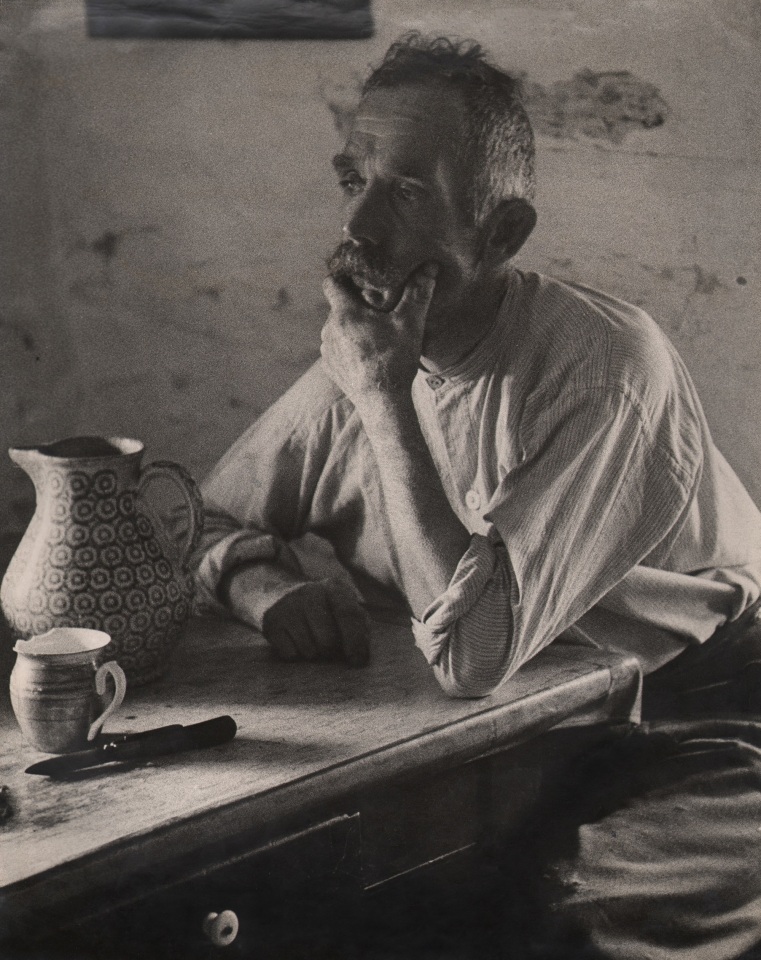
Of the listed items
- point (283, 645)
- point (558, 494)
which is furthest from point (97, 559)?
point (558, 494)

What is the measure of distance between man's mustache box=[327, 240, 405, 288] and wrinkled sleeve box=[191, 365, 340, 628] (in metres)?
0.18

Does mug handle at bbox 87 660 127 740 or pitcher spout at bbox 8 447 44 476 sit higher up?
pitcher spout at bbox 8 447 44 476

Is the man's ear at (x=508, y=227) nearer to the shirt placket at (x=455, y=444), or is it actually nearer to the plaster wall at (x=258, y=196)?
the plaster wall at (x=258, y=196)

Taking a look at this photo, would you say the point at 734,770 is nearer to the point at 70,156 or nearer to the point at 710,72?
the point at 710,72

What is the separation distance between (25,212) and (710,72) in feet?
2.43

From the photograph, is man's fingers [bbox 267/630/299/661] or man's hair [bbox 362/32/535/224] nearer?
man's hair [bbox 362/32/535/224]

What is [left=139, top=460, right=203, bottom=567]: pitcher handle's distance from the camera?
1183 millimetres

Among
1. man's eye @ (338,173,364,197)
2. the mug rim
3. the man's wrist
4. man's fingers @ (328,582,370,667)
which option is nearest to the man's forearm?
the man's wrist

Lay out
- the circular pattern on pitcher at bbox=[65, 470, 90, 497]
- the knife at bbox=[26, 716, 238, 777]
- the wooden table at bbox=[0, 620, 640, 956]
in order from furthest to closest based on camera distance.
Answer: the circular pattern on pitcher at bbox=[65, 470, 90, 497], the knife at bbox=[26, 716, 238, 777], the wooden table at bbox=[0, 620, 640, 956]

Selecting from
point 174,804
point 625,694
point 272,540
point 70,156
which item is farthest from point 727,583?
point 70,156

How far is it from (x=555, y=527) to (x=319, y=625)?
0.30 metres

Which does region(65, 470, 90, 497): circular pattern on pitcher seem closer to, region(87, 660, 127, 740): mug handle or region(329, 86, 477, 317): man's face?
region(87, 660, 127, 740): mug handle

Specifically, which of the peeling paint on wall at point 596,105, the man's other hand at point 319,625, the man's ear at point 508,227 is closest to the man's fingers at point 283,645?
the man's other hand at point 319,625

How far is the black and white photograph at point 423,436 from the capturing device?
1.11 metres
